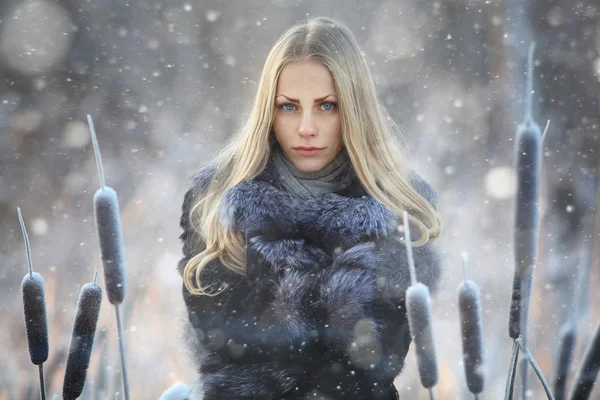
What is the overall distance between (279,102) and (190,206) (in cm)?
37

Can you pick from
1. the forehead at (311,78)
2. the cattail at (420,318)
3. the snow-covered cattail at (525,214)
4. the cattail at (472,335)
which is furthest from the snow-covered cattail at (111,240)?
the snow-covered cattail at (525,214)

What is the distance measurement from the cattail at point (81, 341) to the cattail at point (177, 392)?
0.21 metres

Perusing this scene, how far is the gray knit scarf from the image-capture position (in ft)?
5.49

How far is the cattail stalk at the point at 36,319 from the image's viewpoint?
1.70 meters

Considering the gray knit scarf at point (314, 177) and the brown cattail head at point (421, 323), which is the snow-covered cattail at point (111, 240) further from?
the brown cattail head at point (421, 323)

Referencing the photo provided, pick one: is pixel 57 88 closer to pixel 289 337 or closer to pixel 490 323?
pixel 289 337

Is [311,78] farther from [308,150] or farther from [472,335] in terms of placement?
[472,335]

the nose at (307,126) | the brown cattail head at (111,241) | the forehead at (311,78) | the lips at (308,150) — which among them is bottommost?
the brown cattail head at (111,241)

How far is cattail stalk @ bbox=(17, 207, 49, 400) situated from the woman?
1.26 feet

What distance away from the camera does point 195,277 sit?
67.6 inches

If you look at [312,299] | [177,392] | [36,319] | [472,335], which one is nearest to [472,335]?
[472,335]

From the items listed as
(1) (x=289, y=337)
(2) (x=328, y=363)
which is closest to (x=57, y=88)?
(1) (x=289, y=337)

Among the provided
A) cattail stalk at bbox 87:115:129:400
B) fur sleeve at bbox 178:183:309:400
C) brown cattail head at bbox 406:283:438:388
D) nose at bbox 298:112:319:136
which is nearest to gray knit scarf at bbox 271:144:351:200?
nose at bbox 298:112:319:136

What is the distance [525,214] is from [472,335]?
0.33m
